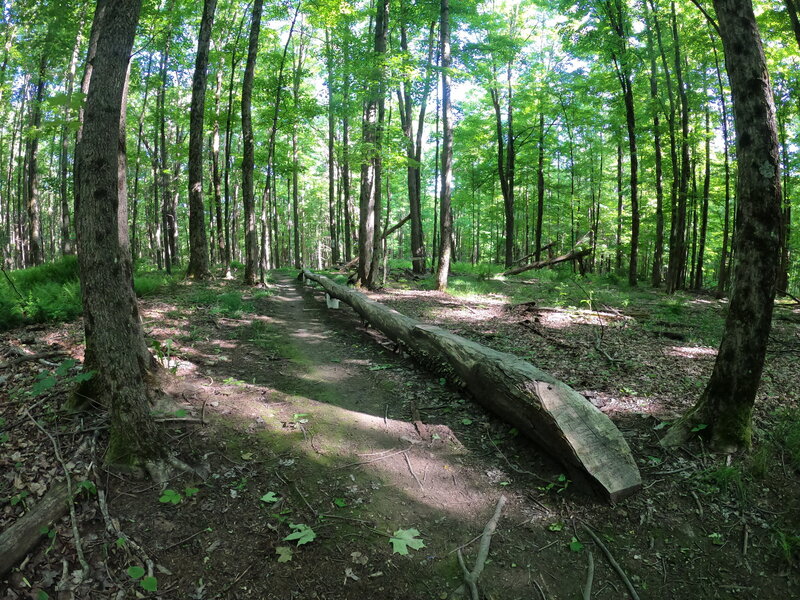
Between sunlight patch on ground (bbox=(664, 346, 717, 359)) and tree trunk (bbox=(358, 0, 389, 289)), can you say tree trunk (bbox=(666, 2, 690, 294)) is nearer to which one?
sunlight patch on ground (bbox=(664, 346, 717, 359))

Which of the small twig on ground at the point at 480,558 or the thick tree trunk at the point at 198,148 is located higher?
the thick tree trunk at the point at 198,148

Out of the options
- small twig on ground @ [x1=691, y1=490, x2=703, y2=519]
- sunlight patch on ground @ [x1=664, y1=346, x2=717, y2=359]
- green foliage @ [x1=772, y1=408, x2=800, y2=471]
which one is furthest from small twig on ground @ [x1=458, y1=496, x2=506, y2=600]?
sunlight patch on ground @ [x1=664, y1=346, x2=717, y2=359]

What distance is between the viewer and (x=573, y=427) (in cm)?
344

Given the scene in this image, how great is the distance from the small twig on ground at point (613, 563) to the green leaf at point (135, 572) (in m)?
→ 2.99

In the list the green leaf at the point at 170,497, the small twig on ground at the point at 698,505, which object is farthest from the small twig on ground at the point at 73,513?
the small twig on ground at the point at 698,505

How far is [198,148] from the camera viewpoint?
12.9m

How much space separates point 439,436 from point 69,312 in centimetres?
699

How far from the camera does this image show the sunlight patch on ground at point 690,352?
6.28 metres

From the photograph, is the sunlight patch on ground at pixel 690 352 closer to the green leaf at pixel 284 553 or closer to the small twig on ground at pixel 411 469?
the small twig on ground at pixel 411 469

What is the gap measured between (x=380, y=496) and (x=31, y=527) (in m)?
2.32

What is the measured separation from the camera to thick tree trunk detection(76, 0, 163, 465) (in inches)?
120

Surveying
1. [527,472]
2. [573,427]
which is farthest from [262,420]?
[573,427]

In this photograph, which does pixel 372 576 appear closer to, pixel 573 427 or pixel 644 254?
pixel 573 427

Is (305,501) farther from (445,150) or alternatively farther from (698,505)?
(445,150)
